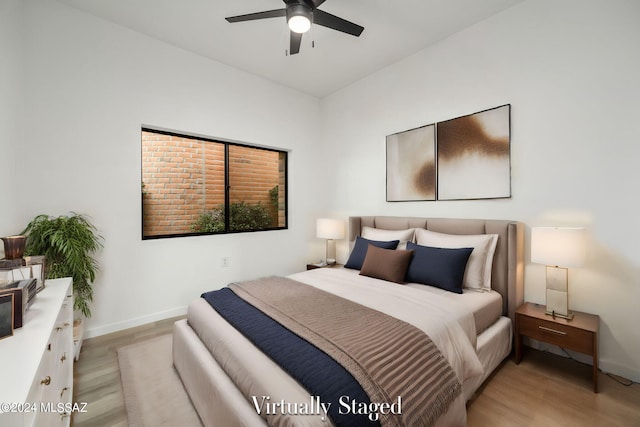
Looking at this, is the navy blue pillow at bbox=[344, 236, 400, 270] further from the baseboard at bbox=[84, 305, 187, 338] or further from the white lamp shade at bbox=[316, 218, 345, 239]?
the baseboard at bbox=[84, 305, 187, 338]

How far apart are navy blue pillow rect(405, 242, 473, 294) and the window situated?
2193 mm

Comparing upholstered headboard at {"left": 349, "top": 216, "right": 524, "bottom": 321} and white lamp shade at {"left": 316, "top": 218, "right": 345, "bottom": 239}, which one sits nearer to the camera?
upholstered headboard at {"left": 349, "top": 216, "right": 524, "bottom": 321}

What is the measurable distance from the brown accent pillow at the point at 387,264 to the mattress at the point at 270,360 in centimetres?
11

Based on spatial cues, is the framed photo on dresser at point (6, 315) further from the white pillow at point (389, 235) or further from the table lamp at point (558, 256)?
the table lamp at point (558, 256)

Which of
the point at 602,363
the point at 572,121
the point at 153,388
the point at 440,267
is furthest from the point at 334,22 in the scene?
the point at 602,363

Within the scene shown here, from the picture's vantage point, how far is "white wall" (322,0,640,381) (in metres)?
1.94

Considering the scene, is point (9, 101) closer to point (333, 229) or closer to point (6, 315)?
point (6, 315)

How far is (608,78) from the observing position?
6.55 ft

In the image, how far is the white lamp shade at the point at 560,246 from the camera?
6.17ft

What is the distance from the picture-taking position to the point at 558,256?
6.33 ft

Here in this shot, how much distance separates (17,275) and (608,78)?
4071 mm

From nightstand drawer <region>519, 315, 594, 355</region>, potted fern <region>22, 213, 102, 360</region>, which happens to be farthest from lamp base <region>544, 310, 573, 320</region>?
potted fern <region>22, 213, 102, 360</region>

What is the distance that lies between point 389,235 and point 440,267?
813mm

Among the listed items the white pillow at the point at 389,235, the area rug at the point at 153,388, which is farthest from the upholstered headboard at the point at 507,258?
the area rug at the point at 153,388
